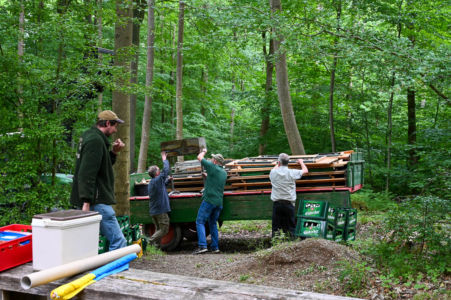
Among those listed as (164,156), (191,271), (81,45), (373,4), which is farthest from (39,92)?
(373,4)

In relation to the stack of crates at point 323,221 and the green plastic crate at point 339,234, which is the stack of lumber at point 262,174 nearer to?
the stack of crates at point 323,221

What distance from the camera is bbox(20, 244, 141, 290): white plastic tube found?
2625 mm

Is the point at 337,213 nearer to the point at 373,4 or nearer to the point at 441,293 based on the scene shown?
the point at 441,293

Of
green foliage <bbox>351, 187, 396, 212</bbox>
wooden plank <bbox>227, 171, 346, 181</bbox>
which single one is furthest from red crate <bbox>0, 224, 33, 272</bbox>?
green foliage <bbox>351, 187, 396, 212</bbox>

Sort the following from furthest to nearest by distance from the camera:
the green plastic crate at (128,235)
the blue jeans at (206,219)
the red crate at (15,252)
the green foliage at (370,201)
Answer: the green foliage at (370,201) < the blue jeans at (206,219) < the green plastic crate at (128,235) < the red crate at (15,252)

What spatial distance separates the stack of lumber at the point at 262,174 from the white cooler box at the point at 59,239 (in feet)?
22.0

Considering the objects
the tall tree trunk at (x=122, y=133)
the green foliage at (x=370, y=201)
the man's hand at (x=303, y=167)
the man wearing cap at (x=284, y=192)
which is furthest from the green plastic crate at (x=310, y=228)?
the green foliage at (x=370, y=201)

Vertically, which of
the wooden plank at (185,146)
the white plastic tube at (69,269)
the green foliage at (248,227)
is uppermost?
the wooden plank at (185,146)

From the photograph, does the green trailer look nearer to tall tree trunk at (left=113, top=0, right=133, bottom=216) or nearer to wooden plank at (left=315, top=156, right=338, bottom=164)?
wooden plank at (left=315, top=156, right=338, bottom=164)

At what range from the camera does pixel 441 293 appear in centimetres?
507

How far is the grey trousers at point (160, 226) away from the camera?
32.1ft

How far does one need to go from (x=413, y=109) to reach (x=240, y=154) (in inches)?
302

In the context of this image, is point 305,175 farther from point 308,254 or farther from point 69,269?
point 69,269

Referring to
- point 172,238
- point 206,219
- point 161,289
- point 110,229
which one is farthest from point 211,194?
point 161,289
